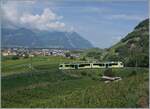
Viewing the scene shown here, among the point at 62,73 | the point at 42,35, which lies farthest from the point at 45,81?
the point at 42,35

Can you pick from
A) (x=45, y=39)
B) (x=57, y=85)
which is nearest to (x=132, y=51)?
(x=57, y=85)

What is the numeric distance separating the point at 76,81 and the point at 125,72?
528cm

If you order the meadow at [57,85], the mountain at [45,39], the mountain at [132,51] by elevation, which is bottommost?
the meadow at [57,85]

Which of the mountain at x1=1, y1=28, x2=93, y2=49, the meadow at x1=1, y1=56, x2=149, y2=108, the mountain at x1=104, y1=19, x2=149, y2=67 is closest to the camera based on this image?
the meadow at x1=1, y1=56, x2=149, y2=108

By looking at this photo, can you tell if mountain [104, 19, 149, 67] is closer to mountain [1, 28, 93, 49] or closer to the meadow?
the meadow

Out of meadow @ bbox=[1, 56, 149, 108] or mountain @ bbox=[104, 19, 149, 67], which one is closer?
meadow @ bbox=[1, 56, 149, 108]

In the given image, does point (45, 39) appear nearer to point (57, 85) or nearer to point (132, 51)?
point (132, 51)

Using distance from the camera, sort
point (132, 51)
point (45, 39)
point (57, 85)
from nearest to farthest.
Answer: point (57, 85), point (132, 51), point (45, 39)

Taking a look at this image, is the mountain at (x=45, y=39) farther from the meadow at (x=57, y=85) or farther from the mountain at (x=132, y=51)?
the meadow at (x=57, y=85)

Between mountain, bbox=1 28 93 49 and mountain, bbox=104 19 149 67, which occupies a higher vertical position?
mountain, bbox=1 28 93 49

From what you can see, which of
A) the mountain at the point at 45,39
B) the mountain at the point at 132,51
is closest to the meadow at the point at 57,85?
the mountain at the point at 132,51

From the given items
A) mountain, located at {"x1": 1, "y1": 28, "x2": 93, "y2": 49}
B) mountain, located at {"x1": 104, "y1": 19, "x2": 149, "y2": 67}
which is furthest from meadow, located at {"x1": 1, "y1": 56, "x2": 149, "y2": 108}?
mountain, located at {"x1": 1, "y1": 28, "x2": 93, "y2": 49}

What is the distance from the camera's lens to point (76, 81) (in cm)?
2805

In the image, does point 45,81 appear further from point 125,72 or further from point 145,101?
point 145,101
